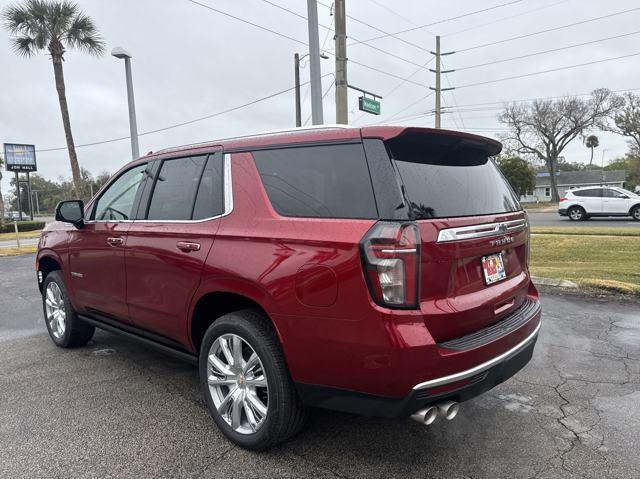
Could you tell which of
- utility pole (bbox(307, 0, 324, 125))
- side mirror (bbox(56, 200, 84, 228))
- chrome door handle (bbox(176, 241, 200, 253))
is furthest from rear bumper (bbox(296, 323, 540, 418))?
utility pole (bbox(307, 0, 324, 125))

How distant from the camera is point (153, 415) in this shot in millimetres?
3256

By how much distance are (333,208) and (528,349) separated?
59.2 inches

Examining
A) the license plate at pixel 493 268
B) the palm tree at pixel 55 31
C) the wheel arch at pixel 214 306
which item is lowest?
the wheel arch at pixel 214 306

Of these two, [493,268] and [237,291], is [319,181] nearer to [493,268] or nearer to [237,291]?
[237,291]

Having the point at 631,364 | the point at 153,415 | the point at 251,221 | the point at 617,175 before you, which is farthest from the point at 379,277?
the point at 617,175

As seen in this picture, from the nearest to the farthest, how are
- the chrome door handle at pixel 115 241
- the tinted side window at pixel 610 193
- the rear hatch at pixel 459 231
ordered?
1. the rear hatch at pixel 459 231
2. the chrome door handle at pixel 115 241
3. the tinted side window at pixel 610 193

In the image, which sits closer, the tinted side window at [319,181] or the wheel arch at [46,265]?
the tinted side window at [319,181]

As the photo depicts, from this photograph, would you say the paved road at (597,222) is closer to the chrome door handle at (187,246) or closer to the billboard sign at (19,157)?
the chrome door handle at (187,246)

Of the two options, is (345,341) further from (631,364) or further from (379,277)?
(631,364)

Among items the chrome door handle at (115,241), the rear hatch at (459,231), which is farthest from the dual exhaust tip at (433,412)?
the chrome door handle at (115,241)

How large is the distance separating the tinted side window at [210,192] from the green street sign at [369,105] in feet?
33.4

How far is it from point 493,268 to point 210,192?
1.84 m

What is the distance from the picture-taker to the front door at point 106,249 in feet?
12.3

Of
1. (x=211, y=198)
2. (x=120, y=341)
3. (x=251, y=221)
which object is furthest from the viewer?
(x=120, y=341)
